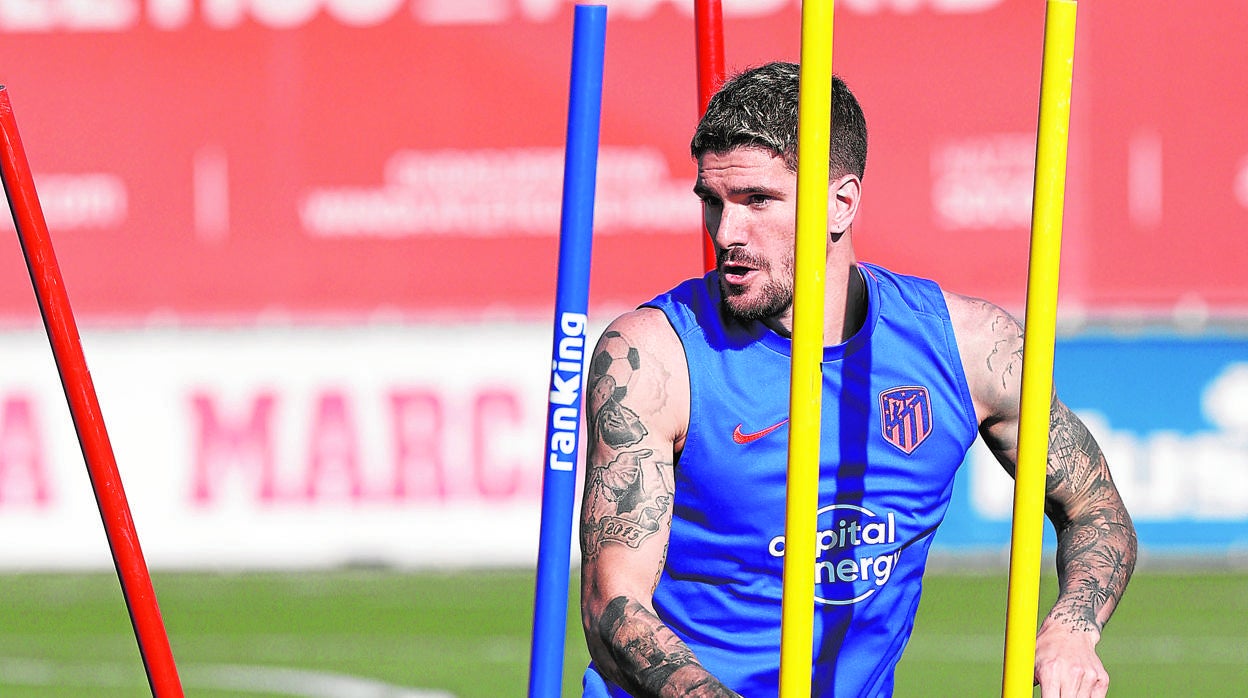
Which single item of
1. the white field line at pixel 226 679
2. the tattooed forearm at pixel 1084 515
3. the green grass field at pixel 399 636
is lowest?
the white field line at pixel 226 679

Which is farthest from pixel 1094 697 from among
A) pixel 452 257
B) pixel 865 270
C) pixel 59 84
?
pixel 59 84

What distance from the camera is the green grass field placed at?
8555mm

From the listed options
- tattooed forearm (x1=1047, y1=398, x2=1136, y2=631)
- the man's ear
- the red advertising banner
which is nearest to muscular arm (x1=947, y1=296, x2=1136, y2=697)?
tattooed forearm (x1=1047, y1=398, x2=1136, y2=631)

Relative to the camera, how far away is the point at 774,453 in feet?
11.5

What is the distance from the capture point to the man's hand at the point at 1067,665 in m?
3.25

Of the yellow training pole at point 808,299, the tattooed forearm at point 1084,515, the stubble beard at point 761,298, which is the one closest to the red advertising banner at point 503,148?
the tattooed forearm at point 1084,515

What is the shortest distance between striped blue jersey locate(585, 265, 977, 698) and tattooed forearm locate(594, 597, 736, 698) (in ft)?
0.99

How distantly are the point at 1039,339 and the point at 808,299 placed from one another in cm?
37

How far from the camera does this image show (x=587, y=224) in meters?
3.10

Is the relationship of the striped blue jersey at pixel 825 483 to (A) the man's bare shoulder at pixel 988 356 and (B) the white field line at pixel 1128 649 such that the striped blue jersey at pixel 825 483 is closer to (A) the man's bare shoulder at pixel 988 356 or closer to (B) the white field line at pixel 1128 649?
(A) the man's bare shoulder at pixel 988 356

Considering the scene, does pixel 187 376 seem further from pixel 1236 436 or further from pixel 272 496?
pixel 1236 436

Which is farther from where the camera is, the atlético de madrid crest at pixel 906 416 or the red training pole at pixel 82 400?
the atlético de madrid crest at pixel 906 416

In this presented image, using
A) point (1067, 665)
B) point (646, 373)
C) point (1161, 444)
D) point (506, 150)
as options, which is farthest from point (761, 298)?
point (506, 150)

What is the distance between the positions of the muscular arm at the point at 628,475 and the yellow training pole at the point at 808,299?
55 cm
